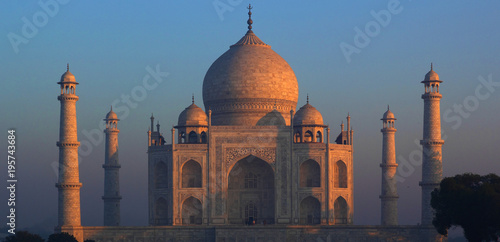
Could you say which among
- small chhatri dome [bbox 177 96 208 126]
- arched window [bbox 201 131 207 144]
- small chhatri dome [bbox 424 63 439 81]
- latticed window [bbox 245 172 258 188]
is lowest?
latticed window [bbox 245 172 258 188]

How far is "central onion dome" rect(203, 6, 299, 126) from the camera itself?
52812 mm

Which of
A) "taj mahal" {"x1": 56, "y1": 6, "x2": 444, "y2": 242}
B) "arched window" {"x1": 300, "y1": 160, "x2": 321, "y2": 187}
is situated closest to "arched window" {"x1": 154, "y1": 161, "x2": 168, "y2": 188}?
"taj mahal" {"x1": 56, "y1": 6, "x2": 444, "y2": 242}

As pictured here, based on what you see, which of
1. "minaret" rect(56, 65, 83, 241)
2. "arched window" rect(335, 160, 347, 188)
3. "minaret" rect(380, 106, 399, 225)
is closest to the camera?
"minaret" rect(56, 65, 83, 241)

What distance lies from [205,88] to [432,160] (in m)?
14.0

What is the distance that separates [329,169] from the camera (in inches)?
1951

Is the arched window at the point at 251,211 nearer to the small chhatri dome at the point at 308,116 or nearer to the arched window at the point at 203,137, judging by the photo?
the arched window at the point at 203,137

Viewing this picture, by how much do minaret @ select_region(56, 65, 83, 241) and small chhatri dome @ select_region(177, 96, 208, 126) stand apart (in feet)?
20.0

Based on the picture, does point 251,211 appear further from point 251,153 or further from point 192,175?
point 192,175

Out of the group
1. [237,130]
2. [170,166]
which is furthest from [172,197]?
[237,130]

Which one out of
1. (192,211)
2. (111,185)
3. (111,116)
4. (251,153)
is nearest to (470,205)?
(251,153)

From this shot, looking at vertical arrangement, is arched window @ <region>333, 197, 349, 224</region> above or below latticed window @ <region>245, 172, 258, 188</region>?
below

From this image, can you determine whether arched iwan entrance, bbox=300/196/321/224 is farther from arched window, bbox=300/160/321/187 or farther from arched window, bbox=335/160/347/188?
arched window, bbox=335/160/347/188

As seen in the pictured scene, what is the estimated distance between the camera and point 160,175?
2003 inches

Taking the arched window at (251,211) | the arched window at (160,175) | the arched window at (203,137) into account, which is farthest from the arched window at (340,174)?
the arched window at (160,175)
